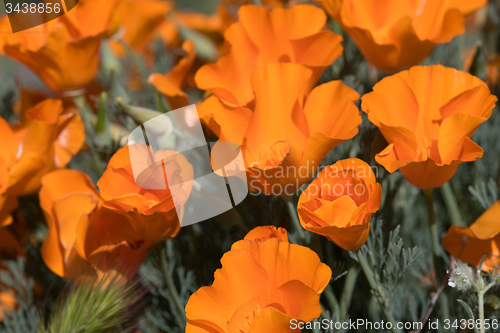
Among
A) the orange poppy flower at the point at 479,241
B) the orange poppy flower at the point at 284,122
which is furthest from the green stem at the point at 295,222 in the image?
the orange poppy flower at the point at 479,241

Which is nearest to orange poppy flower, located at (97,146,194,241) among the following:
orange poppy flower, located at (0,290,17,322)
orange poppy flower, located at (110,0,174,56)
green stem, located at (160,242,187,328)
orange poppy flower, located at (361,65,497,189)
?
green stem, located at (160,242,187,328)

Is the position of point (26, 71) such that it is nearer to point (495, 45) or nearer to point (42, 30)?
point (42, 30)

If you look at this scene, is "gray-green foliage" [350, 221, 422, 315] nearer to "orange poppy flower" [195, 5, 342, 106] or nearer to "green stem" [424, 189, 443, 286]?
"green stem" [424, 189, 443, 286]

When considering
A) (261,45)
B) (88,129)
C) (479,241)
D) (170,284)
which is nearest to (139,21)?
(88,129)

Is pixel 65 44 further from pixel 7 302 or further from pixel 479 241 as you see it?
pixel 479 241

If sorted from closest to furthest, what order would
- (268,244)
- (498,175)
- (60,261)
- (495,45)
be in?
(268,244) → (60,261) → (498,175) → (495,45)

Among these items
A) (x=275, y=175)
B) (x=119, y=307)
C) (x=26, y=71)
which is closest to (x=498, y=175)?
(x=275, y=175)

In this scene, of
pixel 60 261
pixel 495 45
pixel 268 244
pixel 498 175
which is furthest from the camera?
pixel 495 45
